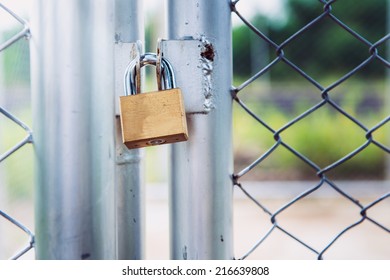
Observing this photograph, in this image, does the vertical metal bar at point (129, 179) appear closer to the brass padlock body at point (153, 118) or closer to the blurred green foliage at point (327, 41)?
the brass padlock body at point (153, 118)

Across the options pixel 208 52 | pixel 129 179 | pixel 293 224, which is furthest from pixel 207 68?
pixel 293 224

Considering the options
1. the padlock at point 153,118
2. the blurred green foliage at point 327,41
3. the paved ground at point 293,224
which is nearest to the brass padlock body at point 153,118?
the padlock at point 153,118

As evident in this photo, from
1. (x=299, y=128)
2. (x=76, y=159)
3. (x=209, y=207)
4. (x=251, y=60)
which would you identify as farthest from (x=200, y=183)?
(x=251, y=60)

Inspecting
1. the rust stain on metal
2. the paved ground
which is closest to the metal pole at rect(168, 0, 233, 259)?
the rust stain on metal

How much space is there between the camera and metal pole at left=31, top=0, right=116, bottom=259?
15.9 inches

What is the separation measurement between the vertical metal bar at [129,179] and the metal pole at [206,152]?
4 centimetres

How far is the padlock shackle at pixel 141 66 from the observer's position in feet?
1.49

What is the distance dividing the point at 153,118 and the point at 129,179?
95 millimetres

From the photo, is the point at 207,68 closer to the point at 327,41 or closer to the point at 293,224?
the point at 293,224

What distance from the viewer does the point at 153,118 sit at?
44 cm

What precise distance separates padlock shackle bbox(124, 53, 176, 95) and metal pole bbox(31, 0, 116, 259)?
0.12 feet

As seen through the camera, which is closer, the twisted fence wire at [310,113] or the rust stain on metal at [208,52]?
the rust stain on metal at [208,52]

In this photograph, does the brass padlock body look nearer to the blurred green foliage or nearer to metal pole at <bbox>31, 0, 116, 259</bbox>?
metal pole at <bbox>31, 0, 116, 259</bbox>
